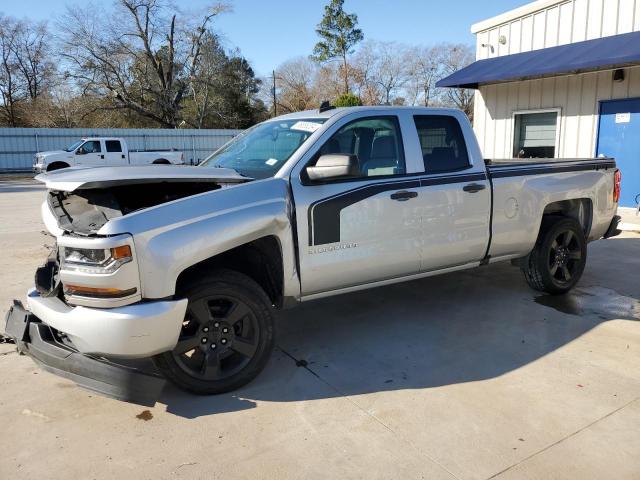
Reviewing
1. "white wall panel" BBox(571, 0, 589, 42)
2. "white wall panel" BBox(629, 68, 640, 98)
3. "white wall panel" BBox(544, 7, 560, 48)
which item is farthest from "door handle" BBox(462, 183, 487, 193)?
"white wall panel" BBox(544, 7, 560, 48)

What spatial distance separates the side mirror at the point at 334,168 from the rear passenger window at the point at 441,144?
106 cm

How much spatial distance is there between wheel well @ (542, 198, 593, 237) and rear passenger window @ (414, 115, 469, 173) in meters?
1.55

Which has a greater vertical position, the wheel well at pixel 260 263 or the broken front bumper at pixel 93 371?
the wheel well at pixel 260 263

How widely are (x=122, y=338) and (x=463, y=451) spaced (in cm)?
209

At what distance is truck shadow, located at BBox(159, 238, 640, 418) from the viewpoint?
3.79 m

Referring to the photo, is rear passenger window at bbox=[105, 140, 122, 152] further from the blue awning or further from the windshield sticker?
the windshield sticker

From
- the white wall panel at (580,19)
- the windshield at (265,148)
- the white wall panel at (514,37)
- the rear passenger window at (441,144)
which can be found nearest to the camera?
the windshield at (265,148)

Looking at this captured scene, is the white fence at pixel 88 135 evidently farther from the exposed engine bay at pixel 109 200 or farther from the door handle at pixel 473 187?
the exposed engine bay at pixel 109 200

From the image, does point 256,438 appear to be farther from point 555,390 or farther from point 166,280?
point 555,390

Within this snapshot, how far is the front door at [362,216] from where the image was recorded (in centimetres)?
388

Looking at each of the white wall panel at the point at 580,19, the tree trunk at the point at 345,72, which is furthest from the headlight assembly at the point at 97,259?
the tree trunk at the point at 345,72

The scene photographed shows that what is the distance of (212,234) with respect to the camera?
337 centimetres

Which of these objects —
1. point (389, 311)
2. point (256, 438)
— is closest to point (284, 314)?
point (389, 311)

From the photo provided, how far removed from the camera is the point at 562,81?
12.1 m
